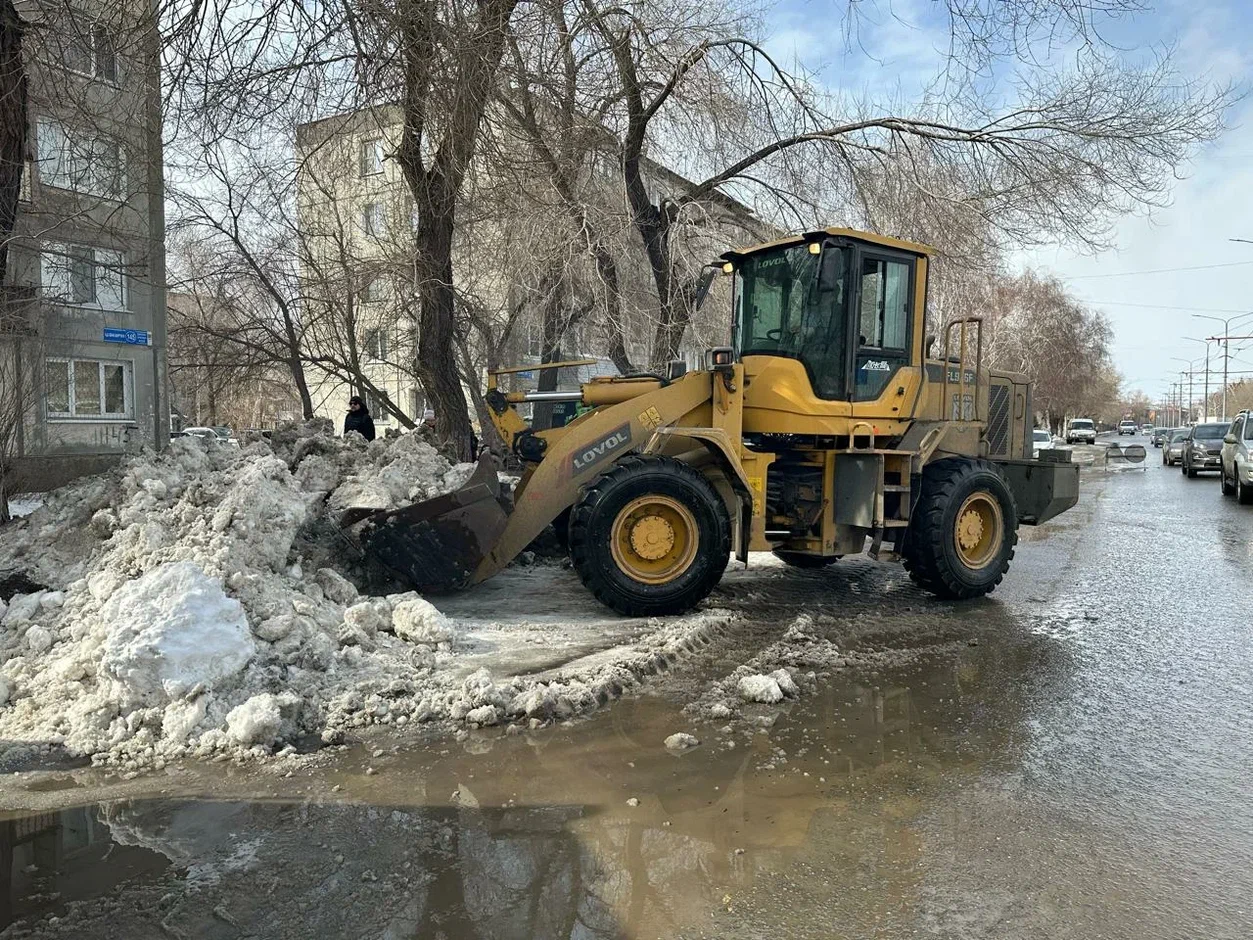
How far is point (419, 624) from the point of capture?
19.4ft

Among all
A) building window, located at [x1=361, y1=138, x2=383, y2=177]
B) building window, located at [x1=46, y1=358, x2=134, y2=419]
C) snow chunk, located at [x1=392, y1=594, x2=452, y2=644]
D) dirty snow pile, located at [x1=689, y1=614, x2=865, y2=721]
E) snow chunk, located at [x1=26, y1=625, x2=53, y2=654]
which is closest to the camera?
snow chunk, located at [x1=26, y1=625, x2=53, y2=654]

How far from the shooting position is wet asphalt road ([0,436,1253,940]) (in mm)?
3041

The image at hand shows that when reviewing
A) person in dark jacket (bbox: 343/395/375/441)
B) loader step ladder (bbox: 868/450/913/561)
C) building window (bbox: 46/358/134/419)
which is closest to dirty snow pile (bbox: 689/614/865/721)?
loader step ladder (bbox: 868/450/913/561)

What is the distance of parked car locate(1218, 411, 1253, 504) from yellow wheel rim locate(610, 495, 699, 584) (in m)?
14.9

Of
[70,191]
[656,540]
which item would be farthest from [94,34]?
[656,540]

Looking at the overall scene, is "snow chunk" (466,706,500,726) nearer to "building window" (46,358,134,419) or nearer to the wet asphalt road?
the wet asphalt road

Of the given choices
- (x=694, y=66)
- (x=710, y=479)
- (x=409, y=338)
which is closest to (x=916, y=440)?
(x=710, y=479)

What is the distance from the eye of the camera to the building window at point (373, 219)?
53.8 feet

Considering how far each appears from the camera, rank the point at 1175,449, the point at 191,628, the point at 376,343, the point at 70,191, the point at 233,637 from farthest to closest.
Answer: the point at 1175,449 < the point at 376,343 < the point at 70,191 < the point at 233,637 < the point at 191,628

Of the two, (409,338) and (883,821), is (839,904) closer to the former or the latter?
(883,821)

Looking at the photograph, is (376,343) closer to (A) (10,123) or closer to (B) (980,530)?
(A) (10,123)

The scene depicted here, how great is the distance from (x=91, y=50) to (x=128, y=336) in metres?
17.8

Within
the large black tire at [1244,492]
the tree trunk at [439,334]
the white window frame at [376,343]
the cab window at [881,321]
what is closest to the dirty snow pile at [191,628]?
the cab window at [881,321]

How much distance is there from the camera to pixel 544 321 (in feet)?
50.1
